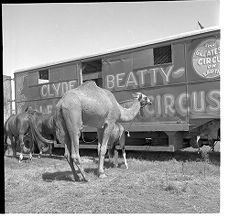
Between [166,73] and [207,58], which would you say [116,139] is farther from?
[207,58]

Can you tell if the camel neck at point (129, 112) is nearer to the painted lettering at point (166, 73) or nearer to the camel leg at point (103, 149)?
the camel leg at point (103, 149)

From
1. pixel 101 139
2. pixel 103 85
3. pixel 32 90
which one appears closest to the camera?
pixel 101 139

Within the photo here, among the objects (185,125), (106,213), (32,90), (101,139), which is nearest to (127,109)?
(101,139)

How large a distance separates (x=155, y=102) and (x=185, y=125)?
1.19m

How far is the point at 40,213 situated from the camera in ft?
14.5

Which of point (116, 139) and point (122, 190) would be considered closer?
point (122, 190)

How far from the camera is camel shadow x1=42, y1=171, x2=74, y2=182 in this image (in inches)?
255

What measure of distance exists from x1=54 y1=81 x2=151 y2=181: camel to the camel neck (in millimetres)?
30

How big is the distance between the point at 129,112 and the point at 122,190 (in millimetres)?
2580

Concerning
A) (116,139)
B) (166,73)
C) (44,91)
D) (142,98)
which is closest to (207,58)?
(166,73)

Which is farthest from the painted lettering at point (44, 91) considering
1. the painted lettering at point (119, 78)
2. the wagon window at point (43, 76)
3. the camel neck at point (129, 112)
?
the camel neck at point (129, 112)

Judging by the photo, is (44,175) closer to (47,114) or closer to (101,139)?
(101,139)

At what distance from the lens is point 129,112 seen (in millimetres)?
7445

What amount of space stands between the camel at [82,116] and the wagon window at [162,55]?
2.33 meters
